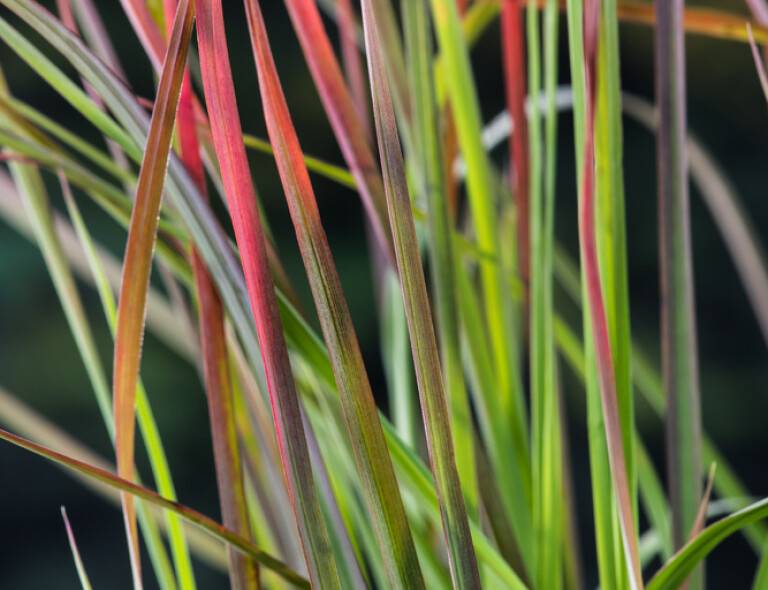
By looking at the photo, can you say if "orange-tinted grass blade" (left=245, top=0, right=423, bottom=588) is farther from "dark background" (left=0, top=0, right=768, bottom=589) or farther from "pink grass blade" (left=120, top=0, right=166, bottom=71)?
"dark background" (left=0, top=0, right=768, bottom=589)

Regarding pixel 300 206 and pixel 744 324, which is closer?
pixel 300 206

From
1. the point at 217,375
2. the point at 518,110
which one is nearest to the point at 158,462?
the point at 217,375

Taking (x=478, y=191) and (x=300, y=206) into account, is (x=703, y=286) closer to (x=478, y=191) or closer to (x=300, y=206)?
(x=478, y=191)

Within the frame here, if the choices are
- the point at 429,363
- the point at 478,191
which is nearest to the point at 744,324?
the point at 478,191

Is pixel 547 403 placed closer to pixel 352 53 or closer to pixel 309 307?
pixel 352 53

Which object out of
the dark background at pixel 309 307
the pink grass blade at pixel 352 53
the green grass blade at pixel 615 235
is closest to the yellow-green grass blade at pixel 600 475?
the green grass blade at pixel 615 235

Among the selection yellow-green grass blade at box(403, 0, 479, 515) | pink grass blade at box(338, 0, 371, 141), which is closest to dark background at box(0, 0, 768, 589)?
pink grass blade at box(338, 0, 371, 141)

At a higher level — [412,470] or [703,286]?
[703,286]
